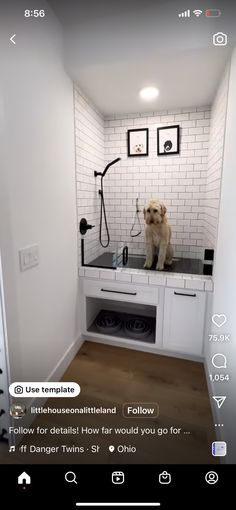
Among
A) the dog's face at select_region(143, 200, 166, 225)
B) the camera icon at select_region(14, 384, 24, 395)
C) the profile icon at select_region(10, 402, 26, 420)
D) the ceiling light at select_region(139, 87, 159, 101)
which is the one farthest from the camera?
the dog's face at select_region(143, 200, 166, 225)

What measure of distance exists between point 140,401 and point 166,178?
1.58 metres

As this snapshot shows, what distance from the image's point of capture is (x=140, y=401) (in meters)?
1.11

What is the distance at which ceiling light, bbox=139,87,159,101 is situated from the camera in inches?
54.2

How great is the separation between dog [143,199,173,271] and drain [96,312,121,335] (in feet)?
1.73

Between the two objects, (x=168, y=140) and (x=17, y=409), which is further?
(x=168, y=140)

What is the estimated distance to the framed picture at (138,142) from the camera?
5.76ft

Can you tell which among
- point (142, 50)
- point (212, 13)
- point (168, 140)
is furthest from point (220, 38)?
point (168, 140)

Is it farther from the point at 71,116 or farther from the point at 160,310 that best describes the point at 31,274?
the point at 71,116

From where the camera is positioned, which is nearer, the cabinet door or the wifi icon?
the wifi icon

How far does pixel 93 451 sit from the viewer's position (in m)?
0.58

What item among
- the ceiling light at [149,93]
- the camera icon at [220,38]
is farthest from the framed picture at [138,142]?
the camera icon at [220,38]

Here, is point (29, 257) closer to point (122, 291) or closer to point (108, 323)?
point (122, 291)
